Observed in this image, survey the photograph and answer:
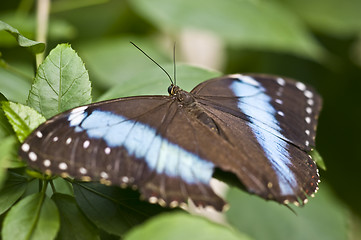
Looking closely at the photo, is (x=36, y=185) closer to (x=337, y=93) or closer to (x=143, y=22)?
(x=143, y=22)

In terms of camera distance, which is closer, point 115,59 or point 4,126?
point 4,126

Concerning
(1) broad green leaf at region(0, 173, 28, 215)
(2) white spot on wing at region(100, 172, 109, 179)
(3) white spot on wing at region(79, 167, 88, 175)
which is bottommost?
(1) broad green leaf at region(0, 173, 28, 215)

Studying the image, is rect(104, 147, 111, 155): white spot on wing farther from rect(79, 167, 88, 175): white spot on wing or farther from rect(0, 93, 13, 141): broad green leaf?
rect(0, 93, 13, 141): broad green leaf

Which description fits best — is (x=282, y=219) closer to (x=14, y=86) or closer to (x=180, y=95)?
(x=180, y=95)

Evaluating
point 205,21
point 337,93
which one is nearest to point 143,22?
point 205,21

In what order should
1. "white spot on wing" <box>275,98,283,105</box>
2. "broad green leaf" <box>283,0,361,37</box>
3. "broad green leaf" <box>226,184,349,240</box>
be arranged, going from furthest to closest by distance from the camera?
1. "broad green leaf" <box>283,0,361,37</box>
2. "broad green leaf" <box>226,184,349,240</box>
3. "white spot on wing" <box>275,98,283,105</box>

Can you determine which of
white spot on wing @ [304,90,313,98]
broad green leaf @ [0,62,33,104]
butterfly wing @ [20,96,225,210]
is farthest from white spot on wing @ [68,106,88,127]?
white spot on wing @ [304,90,313,98]

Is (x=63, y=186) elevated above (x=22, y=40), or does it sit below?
below

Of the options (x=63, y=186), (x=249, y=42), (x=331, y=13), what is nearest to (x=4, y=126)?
(x=63, y=186)
